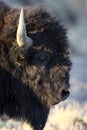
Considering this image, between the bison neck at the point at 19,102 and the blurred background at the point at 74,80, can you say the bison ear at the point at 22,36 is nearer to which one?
the bison neck at the point at 19,102

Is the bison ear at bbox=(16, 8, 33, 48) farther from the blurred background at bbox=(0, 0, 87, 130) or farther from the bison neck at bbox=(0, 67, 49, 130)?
the blurred background at bbox=(0, 0, 87, 130)

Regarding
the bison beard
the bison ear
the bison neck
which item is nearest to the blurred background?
the bison neck

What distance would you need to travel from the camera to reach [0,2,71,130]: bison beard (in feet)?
22.0

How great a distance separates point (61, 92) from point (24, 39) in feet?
2.20

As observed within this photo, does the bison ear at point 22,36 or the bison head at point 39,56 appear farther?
the bison head at point 39,56

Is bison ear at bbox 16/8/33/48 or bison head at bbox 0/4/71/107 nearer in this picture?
bison ear at bbox 16/8/33/48

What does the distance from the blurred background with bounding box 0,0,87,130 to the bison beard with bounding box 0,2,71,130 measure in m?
0.54

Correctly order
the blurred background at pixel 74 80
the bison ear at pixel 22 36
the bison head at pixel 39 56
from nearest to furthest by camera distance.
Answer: the bison ear at pixel 22 36 → the bison head at pixel 39 56 → the blurred background at pixel 74 80

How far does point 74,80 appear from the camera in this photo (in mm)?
13047

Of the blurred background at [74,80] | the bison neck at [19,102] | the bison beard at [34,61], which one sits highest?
the bison beard at [34,61]

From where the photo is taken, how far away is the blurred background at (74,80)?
33.1ft

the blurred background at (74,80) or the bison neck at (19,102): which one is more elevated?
the bison neck at (19,102)

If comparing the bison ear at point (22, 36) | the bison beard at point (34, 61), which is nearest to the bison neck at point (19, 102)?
the bison beard at point (34, 61)

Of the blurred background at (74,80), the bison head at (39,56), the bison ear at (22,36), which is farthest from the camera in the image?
the blurred background at (74,80)
